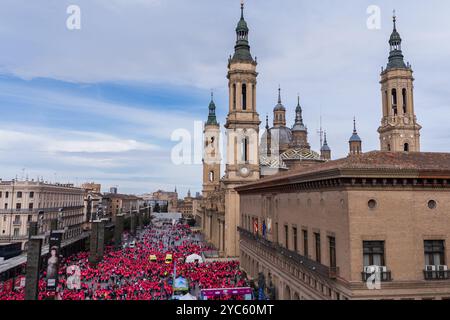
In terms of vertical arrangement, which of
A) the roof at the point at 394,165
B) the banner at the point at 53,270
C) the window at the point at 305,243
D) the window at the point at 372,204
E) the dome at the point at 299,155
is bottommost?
the banner at the point at 53,270

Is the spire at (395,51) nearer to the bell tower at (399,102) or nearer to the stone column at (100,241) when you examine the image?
the bell tower at (399,102)

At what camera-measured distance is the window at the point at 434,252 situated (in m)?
20.7

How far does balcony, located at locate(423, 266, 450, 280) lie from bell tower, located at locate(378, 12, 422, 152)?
163 feet

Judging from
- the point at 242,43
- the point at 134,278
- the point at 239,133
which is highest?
the point at 242,43

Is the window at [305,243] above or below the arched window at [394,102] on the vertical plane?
below

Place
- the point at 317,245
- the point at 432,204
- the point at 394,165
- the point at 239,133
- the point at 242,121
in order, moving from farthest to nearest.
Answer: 1. the point at 239,133
2. the point at 242,121
3. the point at 317,245
4. the point at 432,204
5. the point at 394,165

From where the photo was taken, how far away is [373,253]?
20.4 metres

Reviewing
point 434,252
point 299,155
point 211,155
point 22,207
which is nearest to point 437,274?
point 434,252

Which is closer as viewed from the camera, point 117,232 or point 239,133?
point 239,133

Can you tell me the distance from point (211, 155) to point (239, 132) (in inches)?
1880

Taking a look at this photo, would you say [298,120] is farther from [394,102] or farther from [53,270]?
[53,270]

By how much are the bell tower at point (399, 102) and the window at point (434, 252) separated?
4913 centimetres

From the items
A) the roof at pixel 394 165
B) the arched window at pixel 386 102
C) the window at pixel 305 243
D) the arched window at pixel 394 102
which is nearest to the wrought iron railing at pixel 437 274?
the roof at pixel 394 165

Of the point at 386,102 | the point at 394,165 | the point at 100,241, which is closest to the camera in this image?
the point at 394,165
